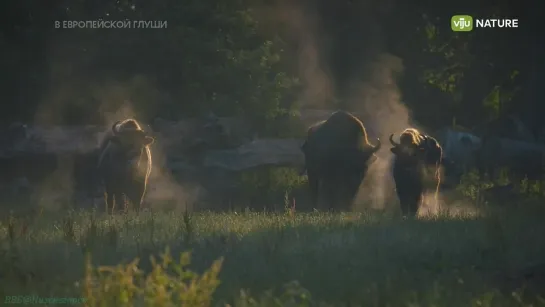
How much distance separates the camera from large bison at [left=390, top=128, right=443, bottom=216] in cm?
1457

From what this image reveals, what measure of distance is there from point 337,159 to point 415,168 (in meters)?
1.41

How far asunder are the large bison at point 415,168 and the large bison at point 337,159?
0.82 m

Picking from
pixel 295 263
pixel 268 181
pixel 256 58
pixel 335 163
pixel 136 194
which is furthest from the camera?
pixel 268 181

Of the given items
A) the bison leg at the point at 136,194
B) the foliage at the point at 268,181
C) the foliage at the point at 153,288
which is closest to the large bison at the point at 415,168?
the foliage at the point at 268,181

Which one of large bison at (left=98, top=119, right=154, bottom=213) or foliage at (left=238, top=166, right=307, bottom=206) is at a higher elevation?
large bison at (left=98, top=119, right=154, bottom=213)

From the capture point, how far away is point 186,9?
13773 millimetres

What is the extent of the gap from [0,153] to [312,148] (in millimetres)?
6446

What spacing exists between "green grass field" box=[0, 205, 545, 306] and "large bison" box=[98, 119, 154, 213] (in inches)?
191

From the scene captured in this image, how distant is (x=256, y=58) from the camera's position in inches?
677

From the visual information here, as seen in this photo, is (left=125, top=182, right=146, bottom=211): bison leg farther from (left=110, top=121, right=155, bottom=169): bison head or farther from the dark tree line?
the dark tree line

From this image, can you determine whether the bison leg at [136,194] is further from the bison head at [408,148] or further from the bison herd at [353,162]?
the bison head at [408,148]

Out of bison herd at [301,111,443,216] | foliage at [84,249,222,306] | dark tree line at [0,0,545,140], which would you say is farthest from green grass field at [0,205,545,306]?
bison herd at [301,111,443,216]

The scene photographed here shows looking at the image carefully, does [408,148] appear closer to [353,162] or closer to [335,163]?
[353,162]

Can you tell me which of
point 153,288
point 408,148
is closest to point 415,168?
point 408,148
